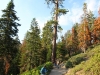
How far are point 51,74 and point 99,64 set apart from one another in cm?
658

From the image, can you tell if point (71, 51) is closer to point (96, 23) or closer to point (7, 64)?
point (96, 23)

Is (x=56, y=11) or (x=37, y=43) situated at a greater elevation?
(x=56, y=11)

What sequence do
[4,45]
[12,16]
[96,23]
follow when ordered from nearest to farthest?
[4,45] < [12,16] < [96,23]

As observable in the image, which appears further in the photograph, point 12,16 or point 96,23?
point 96,23

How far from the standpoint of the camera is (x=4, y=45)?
2947 centimetres

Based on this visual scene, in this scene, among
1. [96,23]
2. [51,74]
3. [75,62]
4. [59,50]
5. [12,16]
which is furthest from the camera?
[59,50]

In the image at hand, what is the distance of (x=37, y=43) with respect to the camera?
4588 cm

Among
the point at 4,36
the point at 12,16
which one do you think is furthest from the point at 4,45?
the point at 12,16

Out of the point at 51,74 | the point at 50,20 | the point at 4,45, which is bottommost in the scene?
the point at 51,74

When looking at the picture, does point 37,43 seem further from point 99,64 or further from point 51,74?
point 99,64

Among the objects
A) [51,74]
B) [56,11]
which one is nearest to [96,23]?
[56,11]

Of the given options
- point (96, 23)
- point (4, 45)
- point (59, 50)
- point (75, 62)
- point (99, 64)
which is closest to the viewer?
point (99, 64)

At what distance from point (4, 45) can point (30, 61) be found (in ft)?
55.4

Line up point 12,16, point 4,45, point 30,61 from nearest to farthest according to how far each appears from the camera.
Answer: point 4,45, point 12,16, point 30,61
